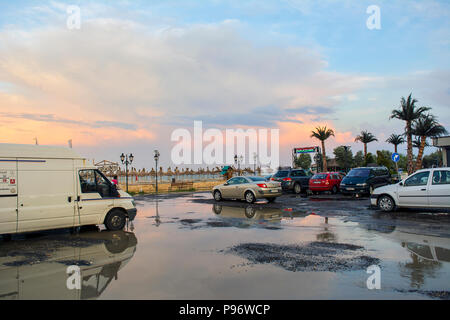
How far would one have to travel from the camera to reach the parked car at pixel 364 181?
20.8 m

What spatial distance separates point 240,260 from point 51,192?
5888 millimetres

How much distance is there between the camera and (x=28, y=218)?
888cm

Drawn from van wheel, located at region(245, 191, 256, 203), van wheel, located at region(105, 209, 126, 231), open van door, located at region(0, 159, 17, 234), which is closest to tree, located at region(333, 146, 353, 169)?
van wheel, located at region(245, 191, 256, 203)

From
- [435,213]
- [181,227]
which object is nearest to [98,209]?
[181,227]

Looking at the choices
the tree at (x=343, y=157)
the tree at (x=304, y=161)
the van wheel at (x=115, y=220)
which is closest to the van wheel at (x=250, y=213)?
the van wheel at (x=115, y=220)

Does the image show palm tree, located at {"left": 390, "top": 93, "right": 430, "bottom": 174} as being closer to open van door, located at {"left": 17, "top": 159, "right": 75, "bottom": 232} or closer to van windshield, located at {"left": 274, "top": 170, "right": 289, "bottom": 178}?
van windshield, located at {"left": 274, "top": 170, "right": 289, "bottom": 178}

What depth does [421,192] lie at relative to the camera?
12.5 metres

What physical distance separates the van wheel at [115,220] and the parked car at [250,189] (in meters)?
8.89

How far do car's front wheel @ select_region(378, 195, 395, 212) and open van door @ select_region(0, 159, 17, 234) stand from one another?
13.1m

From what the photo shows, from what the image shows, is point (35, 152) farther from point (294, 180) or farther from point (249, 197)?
point (294, 180)

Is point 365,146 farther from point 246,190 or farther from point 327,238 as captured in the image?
point 327,238

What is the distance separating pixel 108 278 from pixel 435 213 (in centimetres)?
1301

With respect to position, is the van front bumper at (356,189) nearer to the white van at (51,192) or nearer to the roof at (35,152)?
the white van at (51,192)
